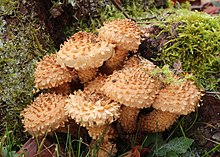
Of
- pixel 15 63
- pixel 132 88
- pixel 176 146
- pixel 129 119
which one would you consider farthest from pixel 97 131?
pixel 15 63

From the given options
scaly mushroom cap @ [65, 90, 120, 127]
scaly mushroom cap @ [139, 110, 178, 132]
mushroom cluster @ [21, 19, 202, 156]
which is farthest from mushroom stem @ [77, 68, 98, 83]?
scaly mushroom cap @ [139, 110, 178, 132]

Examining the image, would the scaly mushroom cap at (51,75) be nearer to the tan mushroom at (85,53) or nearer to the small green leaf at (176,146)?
the tan mushroom at (85,53)

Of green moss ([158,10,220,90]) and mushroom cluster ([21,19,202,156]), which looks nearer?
mushroom cluster ([21,19,202,156])

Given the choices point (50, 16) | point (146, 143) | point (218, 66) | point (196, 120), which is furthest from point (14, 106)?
point (218, 66)

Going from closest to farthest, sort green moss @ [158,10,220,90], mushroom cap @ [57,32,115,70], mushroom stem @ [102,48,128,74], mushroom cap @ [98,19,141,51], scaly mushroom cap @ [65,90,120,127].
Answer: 1. scaly mushroom cap @ [65,90,120,127]
2. mushroom cap @ [57,32,115,70]
3. mushroom cap @ [98,19,141,51]
4. mushroom stem @ [102,48,128,74]
5. green moss @ [158,10,220,90]

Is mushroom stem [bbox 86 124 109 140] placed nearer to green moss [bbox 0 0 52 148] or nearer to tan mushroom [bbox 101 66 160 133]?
tan mushroom [bbox 101 66 160 133]

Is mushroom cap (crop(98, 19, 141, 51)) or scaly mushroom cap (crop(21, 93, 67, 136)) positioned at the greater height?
mushroom cap (crop(98, 19, 141, 51))

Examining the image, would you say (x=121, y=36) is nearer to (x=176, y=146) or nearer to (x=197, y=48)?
(x=197, y=48)
